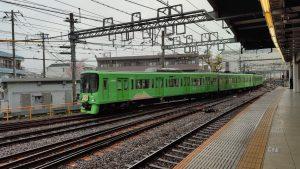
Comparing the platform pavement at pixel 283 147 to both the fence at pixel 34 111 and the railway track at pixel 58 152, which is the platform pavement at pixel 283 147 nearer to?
the railway track at pixel 58 152

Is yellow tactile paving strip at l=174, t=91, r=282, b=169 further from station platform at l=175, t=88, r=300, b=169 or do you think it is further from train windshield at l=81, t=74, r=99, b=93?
train windshield at l=81, t=74, r=99, b=93

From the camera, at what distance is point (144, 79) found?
21.6 meters

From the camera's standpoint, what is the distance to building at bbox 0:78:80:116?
23.1 m

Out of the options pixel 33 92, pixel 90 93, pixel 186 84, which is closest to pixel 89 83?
pixel 90 93

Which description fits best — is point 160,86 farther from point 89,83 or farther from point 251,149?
point 251,149

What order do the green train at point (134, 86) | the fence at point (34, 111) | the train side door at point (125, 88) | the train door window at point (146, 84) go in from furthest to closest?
the train door window at point (146, 84)
the train side door at point (125, 88)
the fence at point (34, 111)
the green train at point (134, 86)

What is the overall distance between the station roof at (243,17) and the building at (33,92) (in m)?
14.9

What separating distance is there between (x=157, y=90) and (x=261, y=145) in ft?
46.9

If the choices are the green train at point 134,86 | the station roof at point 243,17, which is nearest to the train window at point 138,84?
the green train at point 134,86

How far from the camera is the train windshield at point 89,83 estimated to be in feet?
58.5

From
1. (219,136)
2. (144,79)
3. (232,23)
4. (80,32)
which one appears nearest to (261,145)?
(219,136)

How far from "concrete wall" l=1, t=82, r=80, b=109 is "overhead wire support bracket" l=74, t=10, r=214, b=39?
17.1 ft

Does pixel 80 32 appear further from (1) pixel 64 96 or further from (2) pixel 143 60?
(2) pixel 143 60

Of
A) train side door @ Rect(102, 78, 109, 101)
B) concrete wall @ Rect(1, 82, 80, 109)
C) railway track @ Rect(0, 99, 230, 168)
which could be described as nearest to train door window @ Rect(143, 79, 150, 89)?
train side door @ Rect(102, 78, 109, 101)
